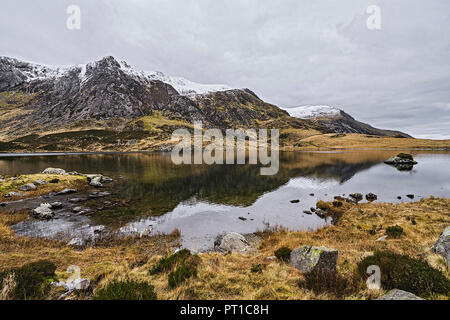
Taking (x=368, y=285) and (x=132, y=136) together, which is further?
(x=132, y=136)

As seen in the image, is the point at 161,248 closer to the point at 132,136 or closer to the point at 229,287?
the point at 229,287

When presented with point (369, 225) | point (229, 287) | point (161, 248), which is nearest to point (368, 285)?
point (229, 287)

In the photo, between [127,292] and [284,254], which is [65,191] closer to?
[127,292]

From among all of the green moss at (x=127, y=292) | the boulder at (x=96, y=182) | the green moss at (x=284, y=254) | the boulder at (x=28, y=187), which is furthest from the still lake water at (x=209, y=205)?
the green moss at (x=127, y=292)

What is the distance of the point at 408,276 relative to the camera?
6.71 metres

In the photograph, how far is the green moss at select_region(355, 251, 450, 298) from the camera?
245 inches

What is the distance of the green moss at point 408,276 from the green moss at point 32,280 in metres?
11.6

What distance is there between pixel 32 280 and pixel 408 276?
1357 centimetres

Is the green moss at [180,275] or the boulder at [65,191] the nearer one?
→ the green moss at [180,275]

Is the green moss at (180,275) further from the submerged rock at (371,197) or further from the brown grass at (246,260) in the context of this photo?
the submerged rock at (371,197)

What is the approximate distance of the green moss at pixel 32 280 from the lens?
663 cm

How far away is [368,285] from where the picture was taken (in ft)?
22.6

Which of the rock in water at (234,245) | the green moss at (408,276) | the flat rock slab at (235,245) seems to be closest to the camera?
the green moss at (408,276)

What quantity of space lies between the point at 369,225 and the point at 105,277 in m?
21.1
